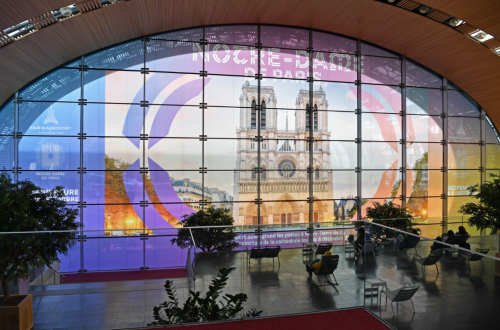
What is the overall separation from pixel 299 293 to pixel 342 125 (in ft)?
24.6

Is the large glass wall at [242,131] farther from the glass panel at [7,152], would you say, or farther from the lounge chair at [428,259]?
the lounge chair at [428,259]

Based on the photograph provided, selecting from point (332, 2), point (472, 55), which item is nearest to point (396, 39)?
point (472, 55)

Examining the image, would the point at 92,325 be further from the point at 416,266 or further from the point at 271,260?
the point at 416,266

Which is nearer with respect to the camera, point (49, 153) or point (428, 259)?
point (428, 259)

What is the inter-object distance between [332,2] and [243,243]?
7464mm

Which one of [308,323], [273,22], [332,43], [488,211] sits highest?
[273,22]

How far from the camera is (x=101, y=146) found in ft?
32.1

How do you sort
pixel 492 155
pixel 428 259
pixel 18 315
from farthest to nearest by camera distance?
pixel 492 155 → pixel 428 259 → pixel 18 315

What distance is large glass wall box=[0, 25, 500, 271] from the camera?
967 cm

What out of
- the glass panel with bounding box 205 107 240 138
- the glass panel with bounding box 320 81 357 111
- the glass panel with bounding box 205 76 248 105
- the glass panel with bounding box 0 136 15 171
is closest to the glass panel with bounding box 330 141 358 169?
the glass panel with bounding box 320 81 357 111

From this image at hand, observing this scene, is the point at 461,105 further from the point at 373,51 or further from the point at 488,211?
the point at 488,211

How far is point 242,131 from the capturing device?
34.4 feet

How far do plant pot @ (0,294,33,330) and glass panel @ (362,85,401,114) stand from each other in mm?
10443

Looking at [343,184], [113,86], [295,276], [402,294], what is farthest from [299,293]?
[113,86]
